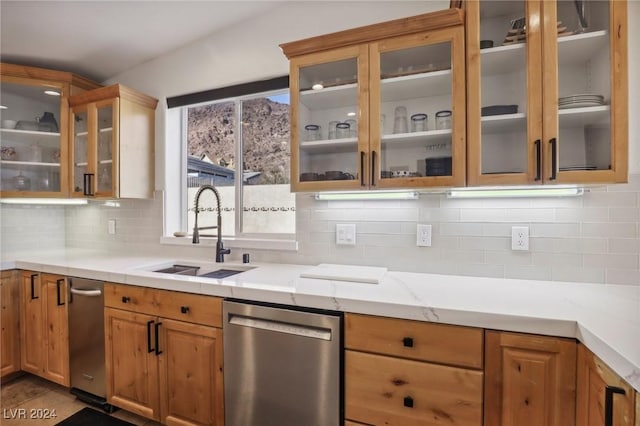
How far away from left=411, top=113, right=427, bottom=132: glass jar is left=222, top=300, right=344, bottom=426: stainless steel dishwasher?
3.32 feet

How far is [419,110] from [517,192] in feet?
2.12

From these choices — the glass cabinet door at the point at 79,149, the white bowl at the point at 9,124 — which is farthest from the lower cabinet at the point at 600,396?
the white bowl at the point at 9,124

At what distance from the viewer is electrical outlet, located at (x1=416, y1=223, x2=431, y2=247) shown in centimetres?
178

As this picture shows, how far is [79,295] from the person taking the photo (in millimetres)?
1979

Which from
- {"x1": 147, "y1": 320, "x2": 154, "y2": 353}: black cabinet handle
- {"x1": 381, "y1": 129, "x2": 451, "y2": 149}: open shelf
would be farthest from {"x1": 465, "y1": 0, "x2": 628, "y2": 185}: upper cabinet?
{"x1": 147, "y1": 320, "x2": 154, "y2": 353}: black cabinet handle

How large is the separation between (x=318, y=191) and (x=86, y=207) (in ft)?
8.29

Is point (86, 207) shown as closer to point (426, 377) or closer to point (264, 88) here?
point (264, 88)

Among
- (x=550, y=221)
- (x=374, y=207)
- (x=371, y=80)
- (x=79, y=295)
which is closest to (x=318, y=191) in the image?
(x=374, y=207)

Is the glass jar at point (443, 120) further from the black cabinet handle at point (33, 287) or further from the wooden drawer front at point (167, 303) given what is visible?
the black cabinet handle at point (33, 287)

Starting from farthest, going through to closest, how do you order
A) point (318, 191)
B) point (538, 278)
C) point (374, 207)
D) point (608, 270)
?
point (374, 207)
point (318, 191)
point (538, 278)
point (608, 270)

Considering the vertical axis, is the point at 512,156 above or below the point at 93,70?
below

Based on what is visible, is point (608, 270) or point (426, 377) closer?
point (426, 377)

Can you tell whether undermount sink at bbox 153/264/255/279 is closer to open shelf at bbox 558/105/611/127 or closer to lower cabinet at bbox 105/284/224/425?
lower cabinet at bbox 105/284/224/425

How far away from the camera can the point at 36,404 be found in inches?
81.2
